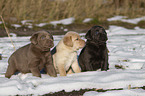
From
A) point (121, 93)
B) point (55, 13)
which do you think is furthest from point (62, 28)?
point (121, 93)

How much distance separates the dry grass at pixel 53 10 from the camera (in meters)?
11.8

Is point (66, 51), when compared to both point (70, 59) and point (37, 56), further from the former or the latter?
point (37, 56)

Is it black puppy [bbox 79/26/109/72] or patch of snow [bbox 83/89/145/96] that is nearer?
patch of snow [bbox 83/89/145/96]

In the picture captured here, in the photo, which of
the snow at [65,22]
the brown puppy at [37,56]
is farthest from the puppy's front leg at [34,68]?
the snow at [65,22]

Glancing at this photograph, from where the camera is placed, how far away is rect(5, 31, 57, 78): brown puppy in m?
4.09

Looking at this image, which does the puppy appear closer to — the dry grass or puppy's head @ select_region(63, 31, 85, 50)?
puppy's head @ select_region(63, 31, 85, 50)

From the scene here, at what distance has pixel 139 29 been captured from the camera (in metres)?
10.9

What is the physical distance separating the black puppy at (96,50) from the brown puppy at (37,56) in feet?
2.87

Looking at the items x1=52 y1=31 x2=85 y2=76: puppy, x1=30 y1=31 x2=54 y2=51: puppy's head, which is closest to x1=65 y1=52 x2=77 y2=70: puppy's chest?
x1=52 y1=31 x2=85 y2=76: puppy

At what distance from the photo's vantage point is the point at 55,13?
41.1 feet

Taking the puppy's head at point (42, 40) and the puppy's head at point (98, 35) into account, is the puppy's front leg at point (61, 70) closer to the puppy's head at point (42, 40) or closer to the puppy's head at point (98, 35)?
the puppy's head at point (42, 40)

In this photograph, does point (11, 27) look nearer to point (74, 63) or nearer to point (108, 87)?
point (74, 63)

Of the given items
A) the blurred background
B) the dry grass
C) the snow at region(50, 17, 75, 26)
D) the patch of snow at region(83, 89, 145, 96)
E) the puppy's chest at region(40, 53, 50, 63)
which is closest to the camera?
the patch of snow at region(83, 89, 145, 96)

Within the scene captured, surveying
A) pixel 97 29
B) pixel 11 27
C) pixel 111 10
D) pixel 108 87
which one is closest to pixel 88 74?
pixel 108 87
